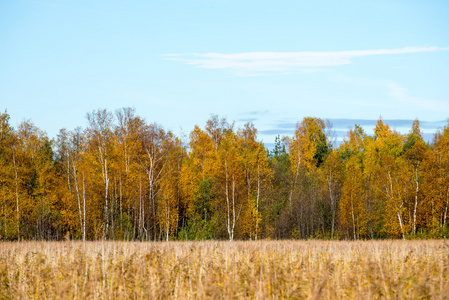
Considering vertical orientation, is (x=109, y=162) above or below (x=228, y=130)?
below

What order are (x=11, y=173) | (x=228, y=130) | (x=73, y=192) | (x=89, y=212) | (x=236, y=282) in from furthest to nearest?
(x=228, y=130) → (x=73, y=192) → (x=89, y=212) → (x=11, y=173) → (x=236, y=282)

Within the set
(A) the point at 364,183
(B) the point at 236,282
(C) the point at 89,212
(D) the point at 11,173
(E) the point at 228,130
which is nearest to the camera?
(B) the point at 236,282

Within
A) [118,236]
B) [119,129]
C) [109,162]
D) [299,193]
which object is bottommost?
[118,236]

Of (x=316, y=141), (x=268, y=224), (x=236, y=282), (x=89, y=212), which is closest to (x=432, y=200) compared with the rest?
(x=268, y=224)

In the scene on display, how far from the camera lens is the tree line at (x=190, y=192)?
39.6 m

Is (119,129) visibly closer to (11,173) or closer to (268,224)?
(11,173)

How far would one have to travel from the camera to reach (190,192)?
142ft

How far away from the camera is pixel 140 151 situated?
149 ft

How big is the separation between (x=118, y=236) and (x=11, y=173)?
391 inches

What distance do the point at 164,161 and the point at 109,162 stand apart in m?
6.06

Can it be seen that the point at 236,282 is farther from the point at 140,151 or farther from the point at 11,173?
the point at 140,151

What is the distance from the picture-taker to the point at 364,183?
50594 mm

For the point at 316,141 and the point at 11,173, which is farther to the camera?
the point at 316,141

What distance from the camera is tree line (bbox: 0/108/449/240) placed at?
3956cm
